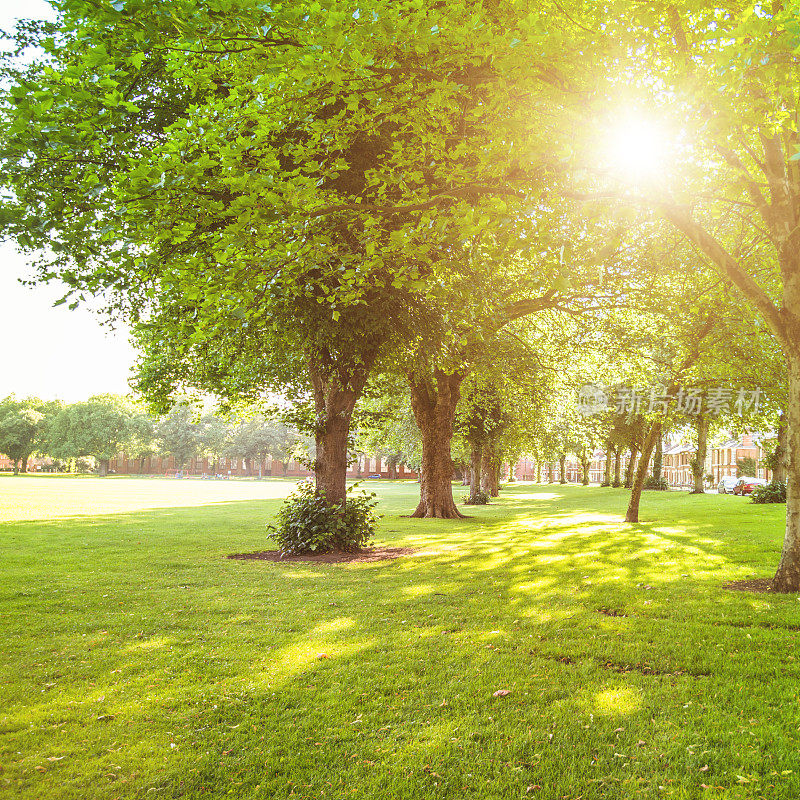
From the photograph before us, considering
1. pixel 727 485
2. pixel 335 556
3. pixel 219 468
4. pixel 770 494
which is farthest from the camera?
pixel 219 468

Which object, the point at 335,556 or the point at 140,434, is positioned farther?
the point at 140,434

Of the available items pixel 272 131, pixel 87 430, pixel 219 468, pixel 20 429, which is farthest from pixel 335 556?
pixel 219 468

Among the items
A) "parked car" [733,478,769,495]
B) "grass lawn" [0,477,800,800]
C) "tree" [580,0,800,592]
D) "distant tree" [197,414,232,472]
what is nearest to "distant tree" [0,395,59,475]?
"distant tree" [197,414,232,472]

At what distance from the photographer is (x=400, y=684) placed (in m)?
5.67

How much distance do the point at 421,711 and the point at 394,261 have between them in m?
8.39

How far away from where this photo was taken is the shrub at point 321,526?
1477 cm

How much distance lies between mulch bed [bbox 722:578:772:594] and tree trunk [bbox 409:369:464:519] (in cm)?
1401

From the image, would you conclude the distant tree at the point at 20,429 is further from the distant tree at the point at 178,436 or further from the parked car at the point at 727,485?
the parked car at the point at 727,485

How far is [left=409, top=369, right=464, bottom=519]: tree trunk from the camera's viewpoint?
24.6m

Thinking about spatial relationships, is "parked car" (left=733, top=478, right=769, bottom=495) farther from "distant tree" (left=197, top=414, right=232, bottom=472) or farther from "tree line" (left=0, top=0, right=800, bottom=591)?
"distant tree" (left=197, top=414, right=232, bottom=472)

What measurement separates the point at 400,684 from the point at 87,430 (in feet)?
309

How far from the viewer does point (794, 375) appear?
A: 9438mm

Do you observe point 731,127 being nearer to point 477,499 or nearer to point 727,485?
point 477,499

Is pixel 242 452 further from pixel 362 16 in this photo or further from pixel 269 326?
pixel 362 16
